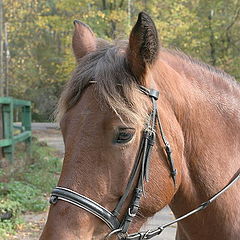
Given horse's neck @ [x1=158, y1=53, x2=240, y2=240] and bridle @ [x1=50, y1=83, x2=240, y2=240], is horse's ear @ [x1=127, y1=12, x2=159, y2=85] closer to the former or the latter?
bridle @ [x1=50, y1=83, x2=240, y2=240]

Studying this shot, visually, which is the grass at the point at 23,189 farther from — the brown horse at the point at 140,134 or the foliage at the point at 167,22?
the foliage at the point at 167,22

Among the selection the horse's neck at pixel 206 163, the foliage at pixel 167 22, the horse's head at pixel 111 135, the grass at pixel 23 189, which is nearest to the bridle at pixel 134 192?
the horse's head at pixel 111 135

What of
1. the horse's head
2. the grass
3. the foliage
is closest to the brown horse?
the horse's head

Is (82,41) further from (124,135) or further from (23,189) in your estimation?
(23,189)

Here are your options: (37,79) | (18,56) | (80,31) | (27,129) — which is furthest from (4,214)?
(37,79)

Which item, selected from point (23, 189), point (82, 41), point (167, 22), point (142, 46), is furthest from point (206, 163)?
point (167, 22)

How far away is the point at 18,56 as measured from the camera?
29.5 meters

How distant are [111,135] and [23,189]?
19.7ft

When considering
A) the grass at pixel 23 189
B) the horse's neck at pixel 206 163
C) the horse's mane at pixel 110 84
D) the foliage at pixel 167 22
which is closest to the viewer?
the horse's mane at pixel 110 84

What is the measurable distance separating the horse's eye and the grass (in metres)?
4.15

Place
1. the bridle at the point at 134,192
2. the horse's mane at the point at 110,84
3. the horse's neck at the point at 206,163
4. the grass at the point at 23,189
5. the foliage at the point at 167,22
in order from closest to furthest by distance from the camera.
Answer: the bridle at the point at 134,192 < the horse's mane at the point at 110,84 < the horse's neck at the point at 206,163 < the grass at the point at 23,189 < the foliage at the point at 167,22

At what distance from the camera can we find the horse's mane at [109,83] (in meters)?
1.99

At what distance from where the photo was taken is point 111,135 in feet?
6.39

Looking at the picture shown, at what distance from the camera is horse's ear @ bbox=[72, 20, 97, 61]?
242 centimetres
